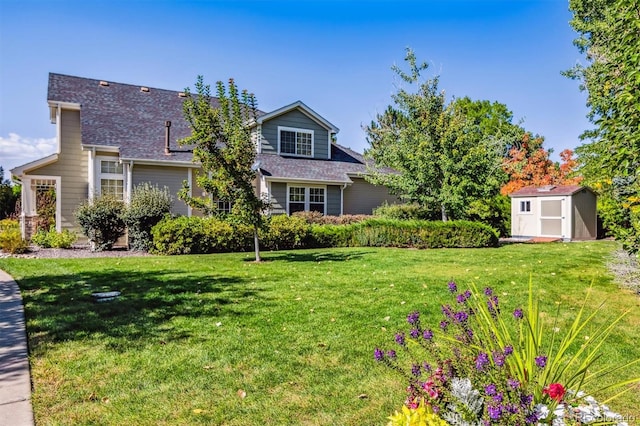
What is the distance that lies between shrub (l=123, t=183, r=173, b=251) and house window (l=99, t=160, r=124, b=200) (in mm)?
3589

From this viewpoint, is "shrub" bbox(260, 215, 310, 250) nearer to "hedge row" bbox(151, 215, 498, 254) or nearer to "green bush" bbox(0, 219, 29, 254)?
"hedge row" bbox(151, 215, 498, 254)

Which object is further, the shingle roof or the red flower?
the shingle roof

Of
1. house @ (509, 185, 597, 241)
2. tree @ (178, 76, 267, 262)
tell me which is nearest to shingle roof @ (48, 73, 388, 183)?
tree @ (178, 76, 267, 262)

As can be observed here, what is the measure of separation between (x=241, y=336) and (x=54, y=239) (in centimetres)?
1339

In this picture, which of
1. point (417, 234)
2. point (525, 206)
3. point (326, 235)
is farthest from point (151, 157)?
point (525, 206)

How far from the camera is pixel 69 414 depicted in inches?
116

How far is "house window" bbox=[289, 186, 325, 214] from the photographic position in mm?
19578

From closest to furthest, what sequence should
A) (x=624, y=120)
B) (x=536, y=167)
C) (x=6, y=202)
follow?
(x=624, y=120)
(x=6, y=202)
(x=536, y=167)

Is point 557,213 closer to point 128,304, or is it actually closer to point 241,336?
point 241,336

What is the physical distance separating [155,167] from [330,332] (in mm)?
14883

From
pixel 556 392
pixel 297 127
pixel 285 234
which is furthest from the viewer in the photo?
pixel 297 127

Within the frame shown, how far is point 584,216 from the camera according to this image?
20.6 metres

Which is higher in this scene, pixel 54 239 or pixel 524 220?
pixel 524 220

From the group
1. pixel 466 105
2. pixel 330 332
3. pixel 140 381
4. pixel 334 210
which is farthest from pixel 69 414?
pixel 466 105
